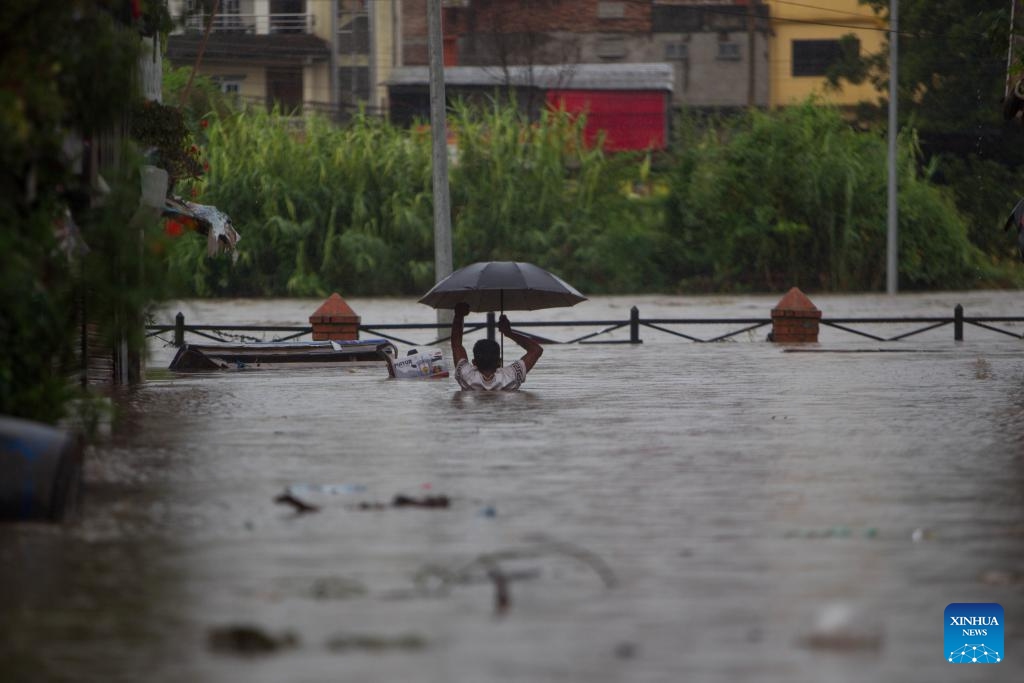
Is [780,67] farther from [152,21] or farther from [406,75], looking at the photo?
[152,21]

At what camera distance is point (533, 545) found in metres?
8.40

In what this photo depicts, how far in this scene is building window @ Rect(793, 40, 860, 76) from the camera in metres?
73.9

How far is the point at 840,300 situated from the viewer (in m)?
48.9

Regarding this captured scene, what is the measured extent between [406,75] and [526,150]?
37.9 ft

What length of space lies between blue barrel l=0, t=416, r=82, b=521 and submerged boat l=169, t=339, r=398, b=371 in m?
15.0

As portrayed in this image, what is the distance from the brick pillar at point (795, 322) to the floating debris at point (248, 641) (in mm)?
25815

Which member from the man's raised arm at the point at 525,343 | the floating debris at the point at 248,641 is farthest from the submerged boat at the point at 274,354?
the floating debris at the point at 248,641

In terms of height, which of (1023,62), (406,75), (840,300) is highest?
(406,75)

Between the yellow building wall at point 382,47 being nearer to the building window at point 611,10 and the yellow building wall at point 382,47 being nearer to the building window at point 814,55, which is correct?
the building window at point 611,10

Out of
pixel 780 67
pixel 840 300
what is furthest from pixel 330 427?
pixel 780 67

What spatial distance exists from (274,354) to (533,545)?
16.7 metres

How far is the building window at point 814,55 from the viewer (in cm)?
7388

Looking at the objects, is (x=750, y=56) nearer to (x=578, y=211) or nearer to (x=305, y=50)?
(x=305, y=50)

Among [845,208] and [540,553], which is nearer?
[540,553]
